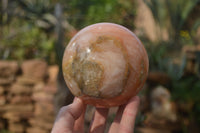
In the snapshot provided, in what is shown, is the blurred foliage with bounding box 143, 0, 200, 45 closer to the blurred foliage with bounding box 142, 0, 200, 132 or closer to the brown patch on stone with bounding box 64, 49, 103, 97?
the blurred foliage with bounding box 142, 0, 200, 132

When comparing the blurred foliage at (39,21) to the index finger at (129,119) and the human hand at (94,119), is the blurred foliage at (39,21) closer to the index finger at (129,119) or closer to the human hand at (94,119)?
the human hand at (94,119)

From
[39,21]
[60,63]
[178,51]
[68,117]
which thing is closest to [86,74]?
[68,117]

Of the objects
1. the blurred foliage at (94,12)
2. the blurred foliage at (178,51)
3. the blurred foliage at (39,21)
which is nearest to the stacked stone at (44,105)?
the blurred foliage at (39,21)

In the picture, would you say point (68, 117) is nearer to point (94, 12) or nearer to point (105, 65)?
point (105, 65)

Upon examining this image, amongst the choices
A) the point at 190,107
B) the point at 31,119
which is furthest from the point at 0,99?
the point at 190,107

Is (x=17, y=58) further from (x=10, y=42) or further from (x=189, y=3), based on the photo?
(x=189, y=3)

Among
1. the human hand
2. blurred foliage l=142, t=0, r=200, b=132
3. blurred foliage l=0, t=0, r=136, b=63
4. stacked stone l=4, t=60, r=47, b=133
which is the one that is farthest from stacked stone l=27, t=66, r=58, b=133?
the human hand

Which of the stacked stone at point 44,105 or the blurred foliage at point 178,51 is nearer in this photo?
the blurred foliage at point 178,51

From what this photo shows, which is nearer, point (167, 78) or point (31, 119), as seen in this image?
point (167, 78)
